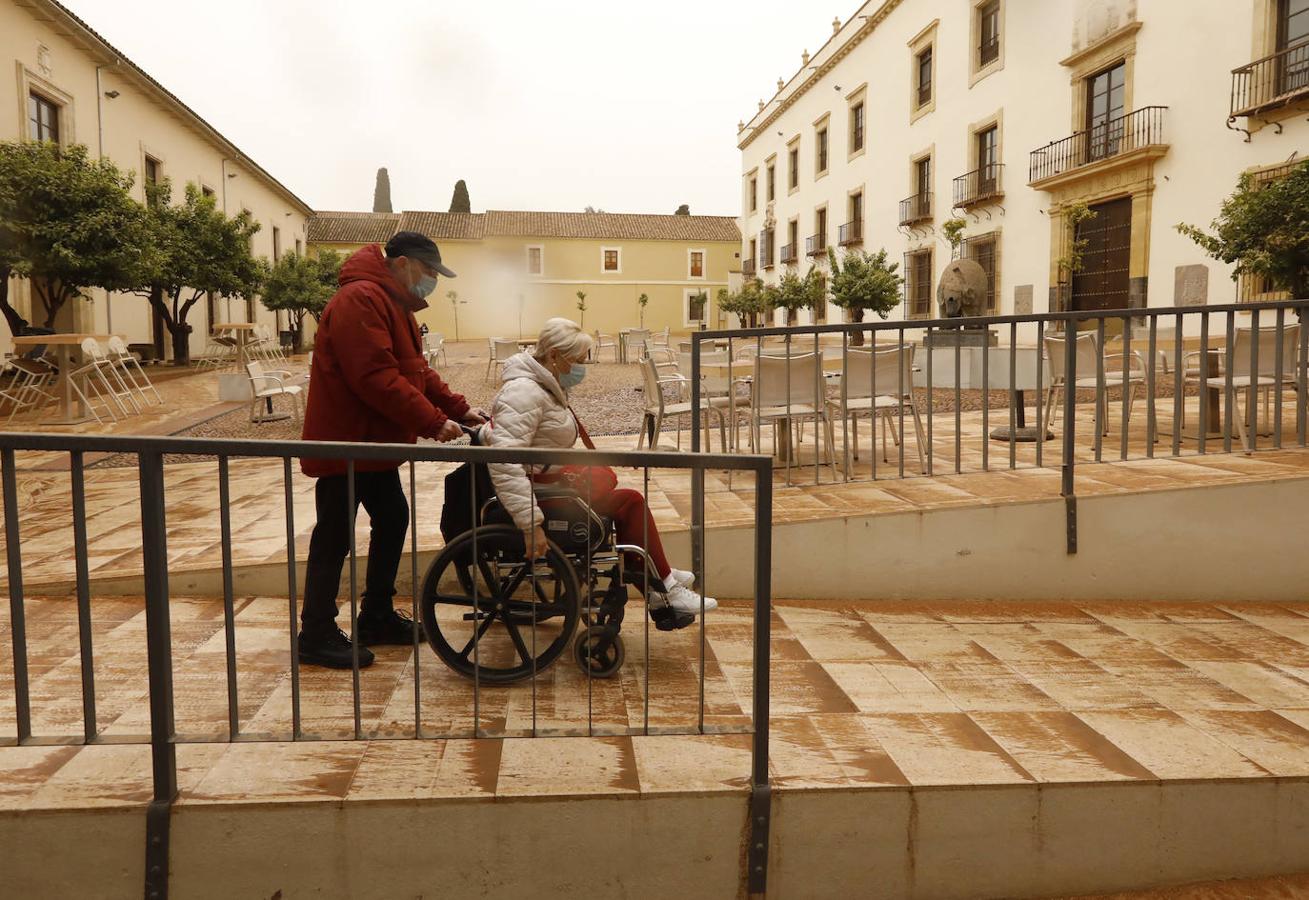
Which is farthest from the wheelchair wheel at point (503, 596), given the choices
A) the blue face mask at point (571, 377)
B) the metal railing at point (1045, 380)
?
the metal railing at point (1045, 380)

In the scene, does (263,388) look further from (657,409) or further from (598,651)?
(598,651)

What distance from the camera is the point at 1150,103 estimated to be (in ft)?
47.8

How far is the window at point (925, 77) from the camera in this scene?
21.9m

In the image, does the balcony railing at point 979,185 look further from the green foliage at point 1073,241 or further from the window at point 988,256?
the green foliage at point 1073,241

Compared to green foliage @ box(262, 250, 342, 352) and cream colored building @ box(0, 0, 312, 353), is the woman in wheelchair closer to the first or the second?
cream colored building @ box(0, 0, 312, 353)

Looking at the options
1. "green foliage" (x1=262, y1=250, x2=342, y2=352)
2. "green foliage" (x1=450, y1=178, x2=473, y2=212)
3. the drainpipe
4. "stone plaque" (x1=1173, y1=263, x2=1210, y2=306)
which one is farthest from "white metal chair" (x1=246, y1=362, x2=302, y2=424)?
"green foliage" (x1=450, y1=178, x2=473, y2=212)

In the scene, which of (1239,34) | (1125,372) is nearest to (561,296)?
(1239,34)

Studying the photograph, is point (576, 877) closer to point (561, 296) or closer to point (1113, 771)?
point (1113, 771)

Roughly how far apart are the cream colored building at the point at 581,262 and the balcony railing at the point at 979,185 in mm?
25433

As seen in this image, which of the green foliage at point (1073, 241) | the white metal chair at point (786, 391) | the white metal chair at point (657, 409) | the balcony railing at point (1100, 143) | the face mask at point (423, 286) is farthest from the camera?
the balcony railing at point (1100, 143)

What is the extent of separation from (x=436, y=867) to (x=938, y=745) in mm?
1390

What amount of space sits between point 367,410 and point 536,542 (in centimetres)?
77

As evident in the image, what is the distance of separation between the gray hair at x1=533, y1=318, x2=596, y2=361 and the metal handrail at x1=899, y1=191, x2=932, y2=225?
20070 millimetres

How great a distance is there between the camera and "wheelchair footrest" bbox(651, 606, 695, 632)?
10.4 feet
